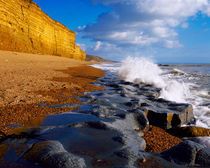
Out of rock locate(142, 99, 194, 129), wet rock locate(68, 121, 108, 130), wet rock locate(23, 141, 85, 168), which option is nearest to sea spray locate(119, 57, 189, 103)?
rock locate(142, 99, 194, 129)

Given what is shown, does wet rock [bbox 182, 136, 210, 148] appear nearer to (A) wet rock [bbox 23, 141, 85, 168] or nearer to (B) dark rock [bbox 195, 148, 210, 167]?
(B) dark rock [bbox 195, 148, 210, 167]

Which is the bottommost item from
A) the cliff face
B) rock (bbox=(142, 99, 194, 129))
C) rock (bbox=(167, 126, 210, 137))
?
rock (bbox=(167, 126, 210, 137))

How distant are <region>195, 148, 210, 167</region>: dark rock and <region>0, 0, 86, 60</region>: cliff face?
15.4 m

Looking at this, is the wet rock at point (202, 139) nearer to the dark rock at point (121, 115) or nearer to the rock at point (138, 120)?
the rock at point (138, 120)

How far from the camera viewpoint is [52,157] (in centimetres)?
120

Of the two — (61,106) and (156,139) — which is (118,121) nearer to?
(156,139)

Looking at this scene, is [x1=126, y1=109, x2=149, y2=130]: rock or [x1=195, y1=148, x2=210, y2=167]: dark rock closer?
[x1=195, y1=148, x2=210, y2=167]: dark rock

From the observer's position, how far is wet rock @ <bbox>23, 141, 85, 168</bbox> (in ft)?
3.71

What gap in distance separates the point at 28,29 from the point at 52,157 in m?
18.5

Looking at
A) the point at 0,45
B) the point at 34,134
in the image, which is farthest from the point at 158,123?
the point at 0,45

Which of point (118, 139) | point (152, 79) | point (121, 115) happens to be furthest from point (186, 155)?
point (152, 79)

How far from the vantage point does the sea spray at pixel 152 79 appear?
4.62 m

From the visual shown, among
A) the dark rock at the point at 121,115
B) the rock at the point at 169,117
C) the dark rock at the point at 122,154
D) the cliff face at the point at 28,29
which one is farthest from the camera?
the cliff face at the point at 28,29

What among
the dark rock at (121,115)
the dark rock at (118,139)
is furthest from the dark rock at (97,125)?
the dark rock at (121,115)
